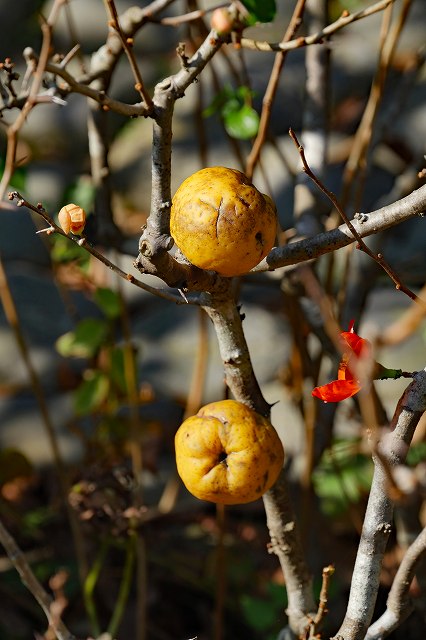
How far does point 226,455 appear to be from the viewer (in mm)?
1107

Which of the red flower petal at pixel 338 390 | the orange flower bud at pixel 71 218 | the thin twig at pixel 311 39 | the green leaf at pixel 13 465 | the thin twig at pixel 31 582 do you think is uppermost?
the green leaf at pixel 13 465

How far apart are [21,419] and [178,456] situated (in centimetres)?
215

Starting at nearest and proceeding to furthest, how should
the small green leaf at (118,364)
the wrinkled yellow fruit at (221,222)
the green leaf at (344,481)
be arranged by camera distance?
the wrinkled yellow fruit at (221,222), the small green leaf at (118,364), the green leaf at (344,481)

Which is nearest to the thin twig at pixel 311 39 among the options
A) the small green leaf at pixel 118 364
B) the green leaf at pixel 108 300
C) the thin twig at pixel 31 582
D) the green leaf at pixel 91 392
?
the thin twig at pixel 31 582

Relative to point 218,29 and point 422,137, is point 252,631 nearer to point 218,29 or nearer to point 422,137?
point 218,29

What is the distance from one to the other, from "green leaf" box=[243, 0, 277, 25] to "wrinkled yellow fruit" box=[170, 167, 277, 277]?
0.48 metres

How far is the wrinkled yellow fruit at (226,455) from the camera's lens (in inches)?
42.7

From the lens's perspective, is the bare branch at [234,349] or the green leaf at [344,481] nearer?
the bare branch at [234,349]

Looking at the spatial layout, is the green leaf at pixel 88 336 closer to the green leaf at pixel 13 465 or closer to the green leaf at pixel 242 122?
the green leaf at pixel 242 122

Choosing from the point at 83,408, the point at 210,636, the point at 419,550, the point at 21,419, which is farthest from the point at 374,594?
the point at 21,419

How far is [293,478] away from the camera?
2.54 m

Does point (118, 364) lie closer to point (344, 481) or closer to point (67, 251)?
point (67, 251)

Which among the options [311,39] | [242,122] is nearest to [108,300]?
[242,122]

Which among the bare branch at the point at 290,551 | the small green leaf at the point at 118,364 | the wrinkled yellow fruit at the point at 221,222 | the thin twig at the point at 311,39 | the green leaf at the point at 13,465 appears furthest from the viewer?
the green leaf at the point at 13,465
